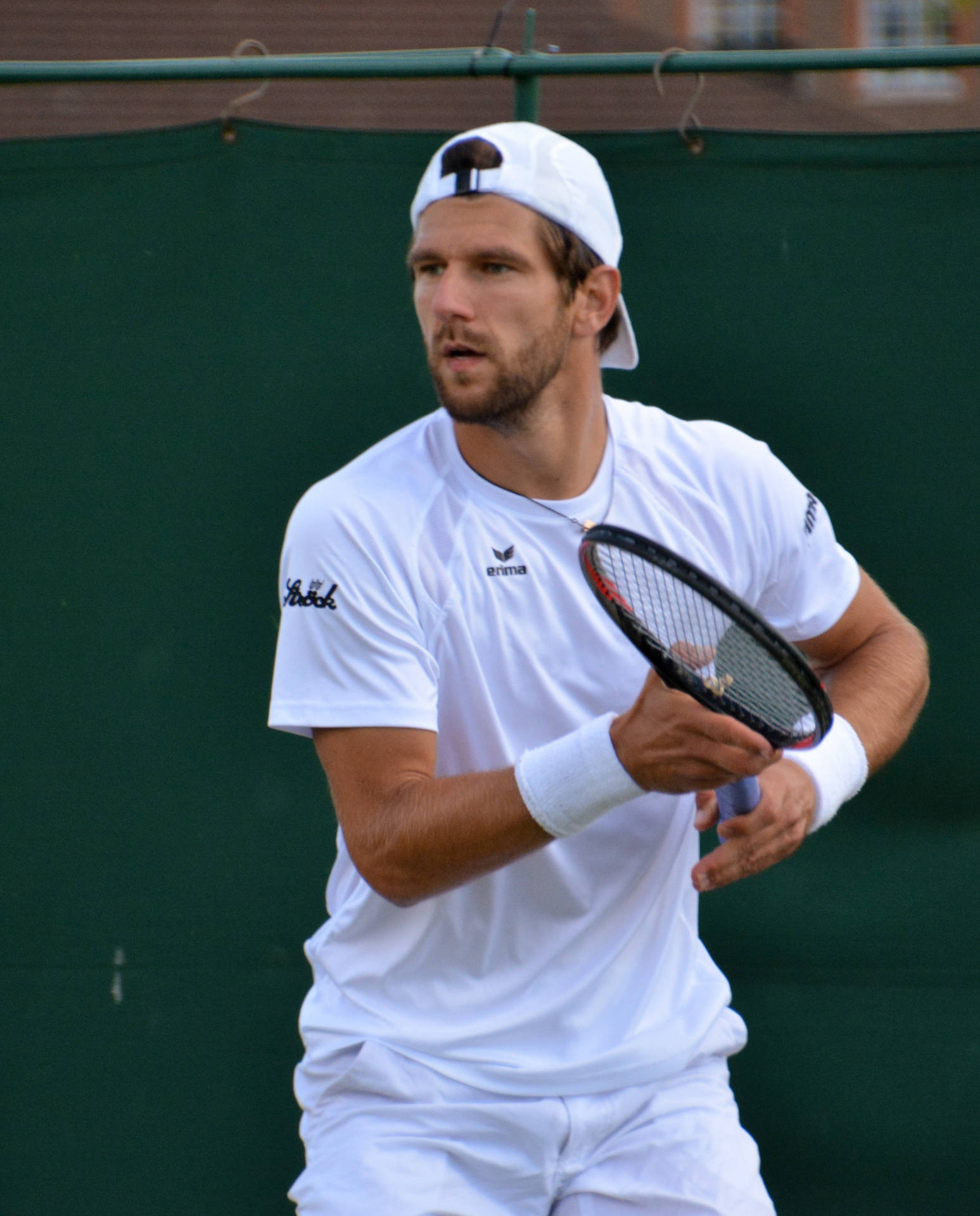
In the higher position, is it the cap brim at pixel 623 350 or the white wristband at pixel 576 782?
the cap brim at pixel 623 350

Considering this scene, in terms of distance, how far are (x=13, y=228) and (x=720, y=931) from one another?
6.68 feet

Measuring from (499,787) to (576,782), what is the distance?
135 millimetres

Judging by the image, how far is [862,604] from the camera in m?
2.69

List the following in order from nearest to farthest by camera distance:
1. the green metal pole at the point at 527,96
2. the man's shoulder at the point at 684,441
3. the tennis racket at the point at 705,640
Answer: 1. the tennis racket at the point at 705,640
2. the man's shoulder at the point at 684,441
3. the green metal pole at the point at 527,96

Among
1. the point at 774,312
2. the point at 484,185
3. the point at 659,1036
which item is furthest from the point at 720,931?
the point at 484,185

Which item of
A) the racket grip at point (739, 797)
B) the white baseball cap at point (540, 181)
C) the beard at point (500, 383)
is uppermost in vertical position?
the white baseball cap at point (540, 181)

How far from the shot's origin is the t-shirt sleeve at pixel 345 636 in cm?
221

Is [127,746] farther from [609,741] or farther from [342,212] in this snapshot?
[609,741]

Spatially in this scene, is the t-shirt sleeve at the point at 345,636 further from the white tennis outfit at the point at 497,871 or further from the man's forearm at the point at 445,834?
the man's forearm at the point at 445,834

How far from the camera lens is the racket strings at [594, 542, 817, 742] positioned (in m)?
1.89

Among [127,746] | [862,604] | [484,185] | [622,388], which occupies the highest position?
[484,185]

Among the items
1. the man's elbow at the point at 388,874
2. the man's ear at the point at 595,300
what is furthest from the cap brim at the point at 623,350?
the man's elbow at the point at 388,874

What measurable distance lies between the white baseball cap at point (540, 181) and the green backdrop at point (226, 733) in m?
0.59

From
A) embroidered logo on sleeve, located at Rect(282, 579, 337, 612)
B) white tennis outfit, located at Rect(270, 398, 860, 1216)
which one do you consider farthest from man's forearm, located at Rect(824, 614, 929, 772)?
embroidered logo on sleeve, located at Rect(282, 579, 337, 612)
